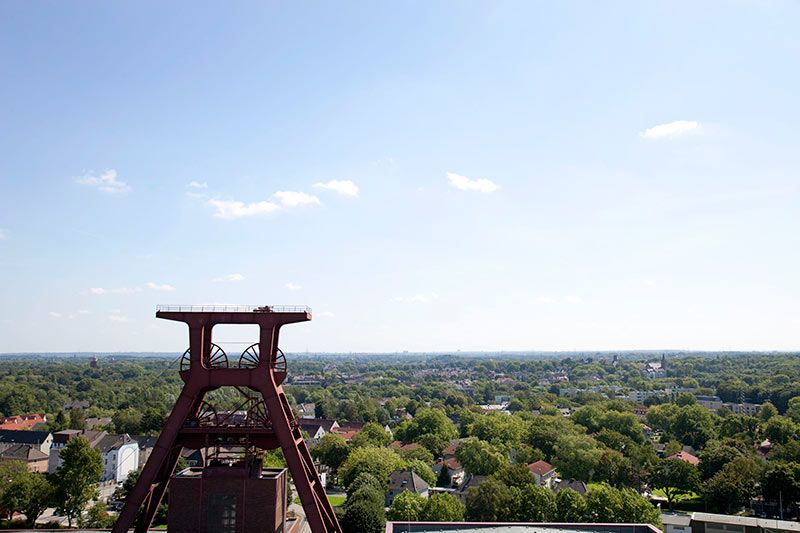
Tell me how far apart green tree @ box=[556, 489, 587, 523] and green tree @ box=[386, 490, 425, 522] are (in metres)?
10.7

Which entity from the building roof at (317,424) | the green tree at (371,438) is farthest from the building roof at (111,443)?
the building roof at (317,424)

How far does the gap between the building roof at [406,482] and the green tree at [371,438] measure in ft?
45.5

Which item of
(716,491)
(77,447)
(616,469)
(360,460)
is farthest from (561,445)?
(77,447)

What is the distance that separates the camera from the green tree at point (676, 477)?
6631 centimetres

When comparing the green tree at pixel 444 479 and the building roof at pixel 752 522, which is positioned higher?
the building roof at pixel 752 522

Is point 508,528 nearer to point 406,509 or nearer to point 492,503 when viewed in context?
point 406,509

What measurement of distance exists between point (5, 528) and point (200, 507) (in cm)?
3621

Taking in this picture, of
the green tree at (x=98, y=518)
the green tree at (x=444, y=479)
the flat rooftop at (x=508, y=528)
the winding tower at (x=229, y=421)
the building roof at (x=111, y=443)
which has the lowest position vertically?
the green tree at (x=444, y=479)

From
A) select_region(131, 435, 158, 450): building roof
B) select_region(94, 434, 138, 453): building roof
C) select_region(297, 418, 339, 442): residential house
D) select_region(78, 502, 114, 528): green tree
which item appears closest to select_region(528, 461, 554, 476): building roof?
select_region(297, 418, 339, 442): residential house

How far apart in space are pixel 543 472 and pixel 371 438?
26.4 meters

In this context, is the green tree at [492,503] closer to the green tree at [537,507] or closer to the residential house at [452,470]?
the green tree at [537,507]

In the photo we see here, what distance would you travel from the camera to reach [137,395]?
147 m

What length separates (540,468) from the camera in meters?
71.6

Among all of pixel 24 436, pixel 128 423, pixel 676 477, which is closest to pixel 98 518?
pixel 24 436
